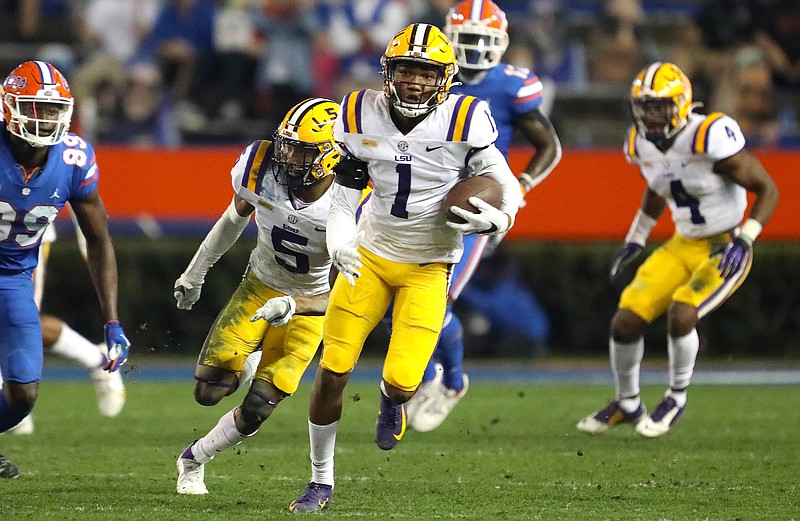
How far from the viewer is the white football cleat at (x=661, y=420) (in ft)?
20.4

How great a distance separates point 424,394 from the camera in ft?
20.3

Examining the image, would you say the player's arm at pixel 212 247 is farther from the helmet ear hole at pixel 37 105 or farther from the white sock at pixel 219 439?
the helmet ear hole at pixel 37 105

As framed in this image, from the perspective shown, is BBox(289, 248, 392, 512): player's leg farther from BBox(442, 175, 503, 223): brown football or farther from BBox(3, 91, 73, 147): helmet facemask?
BBox(3, 91, 73, 147): helmet facemask

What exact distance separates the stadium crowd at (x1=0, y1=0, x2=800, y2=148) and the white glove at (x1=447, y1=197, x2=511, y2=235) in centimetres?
557

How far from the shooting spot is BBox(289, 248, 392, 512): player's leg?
4316 mm

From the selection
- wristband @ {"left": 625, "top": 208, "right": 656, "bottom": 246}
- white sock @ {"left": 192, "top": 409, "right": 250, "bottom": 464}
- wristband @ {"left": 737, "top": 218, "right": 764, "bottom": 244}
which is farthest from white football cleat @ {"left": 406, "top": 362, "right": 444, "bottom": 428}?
white sock @ {"left": 192, "top": 409, "right": 250, "bottom": 464}

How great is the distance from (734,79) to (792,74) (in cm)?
79

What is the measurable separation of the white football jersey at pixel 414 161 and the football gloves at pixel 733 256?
179 cm

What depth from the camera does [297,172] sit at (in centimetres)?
472

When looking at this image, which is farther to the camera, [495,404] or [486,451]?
[495,404]

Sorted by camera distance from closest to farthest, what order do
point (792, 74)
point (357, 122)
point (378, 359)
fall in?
point (357, 122) < point (378, 359) < point (792, 74)

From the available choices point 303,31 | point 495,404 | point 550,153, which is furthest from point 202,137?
point 550,153

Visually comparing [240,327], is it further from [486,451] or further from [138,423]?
[138,423]

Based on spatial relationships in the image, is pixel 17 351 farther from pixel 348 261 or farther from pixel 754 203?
pixel 754 203
